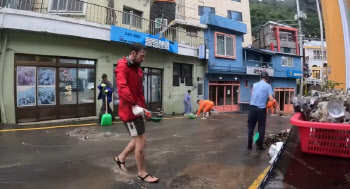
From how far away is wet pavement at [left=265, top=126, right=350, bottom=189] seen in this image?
8.03ft

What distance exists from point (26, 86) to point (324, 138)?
9.26m

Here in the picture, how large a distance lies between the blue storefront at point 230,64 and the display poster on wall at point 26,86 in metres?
11.1

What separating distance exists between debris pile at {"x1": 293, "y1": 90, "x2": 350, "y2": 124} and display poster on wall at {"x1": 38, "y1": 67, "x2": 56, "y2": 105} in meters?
8.83

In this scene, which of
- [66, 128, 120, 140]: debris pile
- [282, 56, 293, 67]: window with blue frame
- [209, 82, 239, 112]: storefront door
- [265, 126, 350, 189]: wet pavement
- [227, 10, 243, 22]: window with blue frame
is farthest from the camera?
[227, 10, 243, 22]: window with blue frame

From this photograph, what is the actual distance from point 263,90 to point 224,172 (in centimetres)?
203

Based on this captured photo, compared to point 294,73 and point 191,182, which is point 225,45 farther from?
point 191,182

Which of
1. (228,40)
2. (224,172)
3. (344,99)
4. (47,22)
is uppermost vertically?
(228,40)

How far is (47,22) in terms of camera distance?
9.05 meters

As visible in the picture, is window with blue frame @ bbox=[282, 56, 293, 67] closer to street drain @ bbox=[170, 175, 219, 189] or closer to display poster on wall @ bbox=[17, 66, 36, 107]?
display poster on wall @ bbox=[17, 66, 36, 107]

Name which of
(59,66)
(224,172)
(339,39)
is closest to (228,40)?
(59,66)

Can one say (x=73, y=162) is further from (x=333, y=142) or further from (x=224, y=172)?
(x=333, y=142)

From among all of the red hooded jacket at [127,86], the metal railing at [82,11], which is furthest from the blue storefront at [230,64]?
the red hooded jacket at [127,86]

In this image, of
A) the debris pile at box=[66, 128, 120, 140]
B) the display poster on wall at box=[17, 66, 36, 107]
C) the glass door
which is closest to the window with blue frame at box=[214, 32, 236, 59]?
the glass door

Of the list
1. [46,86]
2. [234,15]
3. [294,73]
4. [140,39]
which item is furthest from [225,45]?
[46,86]
